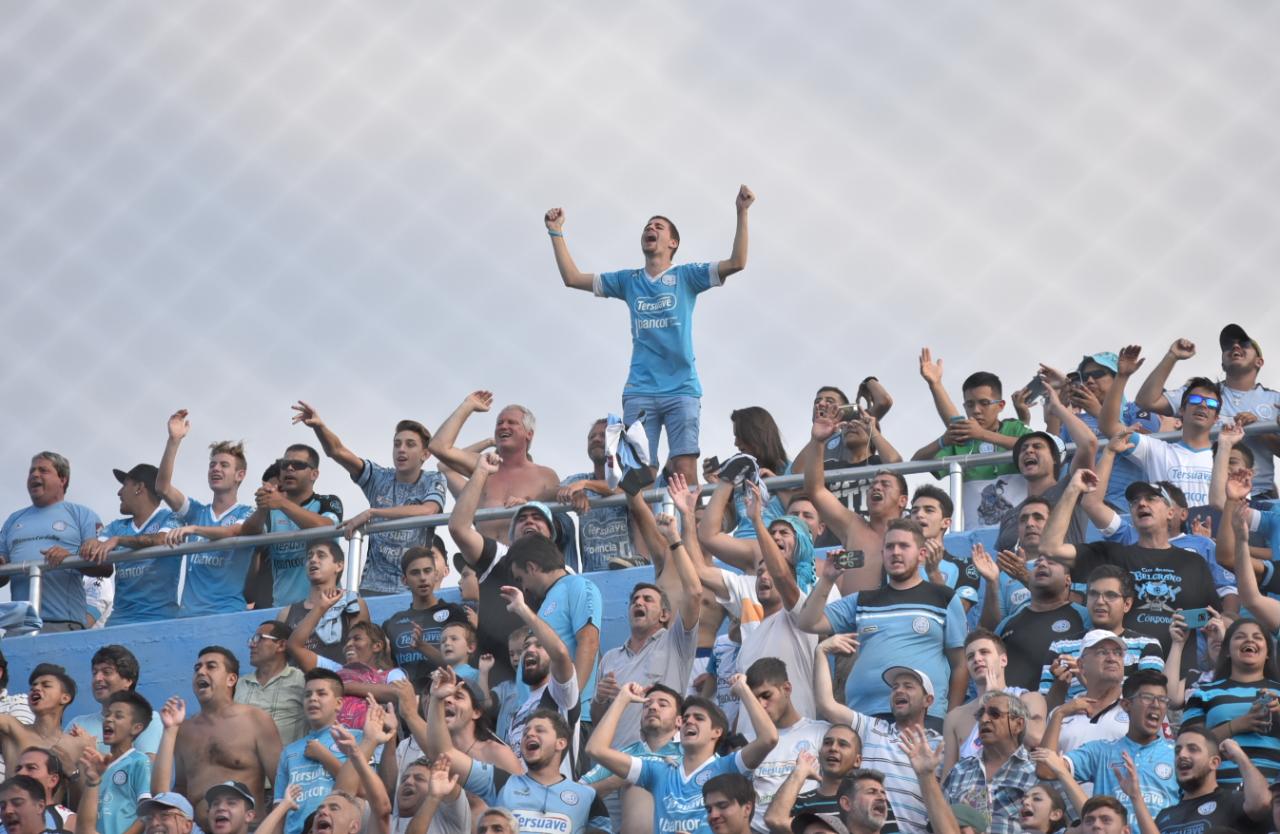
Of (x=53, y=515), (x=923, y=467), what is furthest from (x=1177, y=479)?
(x=53, y=515)

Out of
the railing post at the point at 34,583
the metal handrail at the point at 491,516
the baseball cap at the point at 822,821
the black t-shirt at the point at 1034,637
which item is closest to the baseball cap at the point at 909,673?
the black t-shirt at the point at 1034,637

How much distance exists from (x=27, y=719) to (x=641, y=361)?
4109 millimetres

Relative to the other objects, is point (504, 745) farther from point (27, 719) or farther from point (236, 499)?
point (236, 499)

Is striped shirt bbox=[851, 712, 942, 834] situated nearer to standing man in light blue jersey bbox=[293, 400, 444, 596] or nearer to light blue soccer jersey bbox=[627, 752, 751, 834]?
light blue soccer jersey bbox=[627, 752, 751, 834]

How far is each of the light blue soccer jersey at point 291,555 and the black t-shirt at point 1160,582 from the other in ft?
16.1

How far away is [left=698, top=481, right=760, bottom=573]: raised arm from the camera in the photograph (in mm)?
11930

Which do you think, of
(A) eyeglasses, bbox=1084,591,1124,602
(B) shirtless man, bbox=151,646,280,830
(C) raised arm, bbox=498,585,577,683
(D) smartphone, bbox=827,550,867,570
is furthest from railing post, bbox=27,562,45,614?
(A) eyeglasses, bbox=1084,591,1124,602

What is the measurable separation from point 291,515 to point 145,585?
153 cm

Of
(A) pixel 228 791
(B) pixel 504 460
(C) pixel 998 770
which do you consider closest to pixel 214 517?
(B) pixel 504 460

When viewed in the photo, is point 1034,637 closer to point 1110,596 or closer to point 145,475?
point 1110,596

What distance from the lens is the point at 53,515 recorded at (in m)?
14.9

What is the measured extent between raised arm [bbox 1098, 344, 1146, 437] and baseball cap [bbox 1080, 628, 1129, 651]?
2397 mm

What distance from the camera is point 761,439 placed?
13297 millimetres

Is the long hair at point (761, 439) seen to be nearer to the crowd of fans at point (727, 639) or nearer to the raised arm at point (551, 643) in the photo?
the crowd of fans at point (727, 639)
